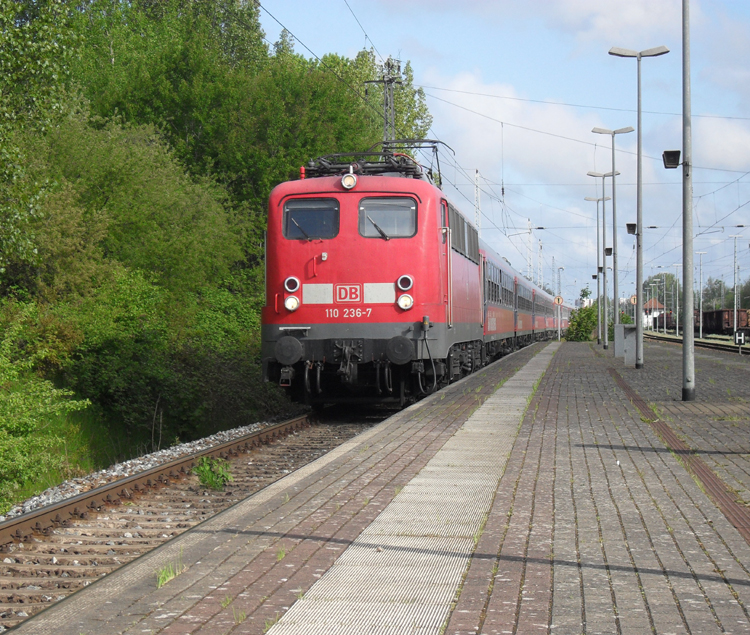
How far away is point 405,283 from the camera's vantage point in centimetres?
1320

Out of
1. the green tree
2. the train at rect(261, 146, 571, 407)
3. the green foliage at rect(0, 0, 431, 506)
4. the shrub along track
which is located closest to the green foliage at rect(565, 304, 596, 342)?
the green foliage at rect(0, 0, 431, 506)

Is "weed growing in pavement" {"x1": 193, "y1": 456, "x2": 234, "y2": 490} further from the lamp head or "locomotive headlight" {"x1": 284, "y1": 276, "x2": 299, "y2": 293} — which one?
the lamp head

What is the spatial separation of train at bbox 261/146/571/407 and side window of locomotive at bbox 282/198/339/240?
1 cm

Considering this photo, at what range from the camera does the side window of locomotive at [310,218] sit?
1352 centimetres

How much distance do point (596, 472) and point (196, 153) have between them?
32740 millimetres

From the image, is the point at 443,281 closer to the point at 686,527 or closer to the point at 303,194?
the point at 303,194

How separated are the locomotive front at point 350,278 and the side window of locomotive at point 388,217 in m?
0.01

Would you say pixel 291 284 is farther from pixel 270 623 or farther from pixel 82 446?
pixel 270 623

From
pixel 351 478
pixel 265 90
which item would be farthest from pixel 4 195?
pixel 265 90

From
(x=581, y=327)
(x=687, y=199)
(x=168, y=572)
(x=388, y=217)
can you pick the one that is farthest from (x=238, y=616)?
(x=581, y=327)

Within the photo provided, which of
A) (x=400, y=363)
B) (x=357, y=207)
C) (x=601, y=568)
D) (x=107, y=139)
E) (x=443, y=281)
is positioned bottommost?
(x=601, y=568)

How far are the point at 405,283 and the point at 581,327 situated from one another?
48.1 m

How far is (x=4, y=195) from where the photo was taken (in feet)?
52.2

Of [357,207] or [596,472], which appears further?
[357,207]
